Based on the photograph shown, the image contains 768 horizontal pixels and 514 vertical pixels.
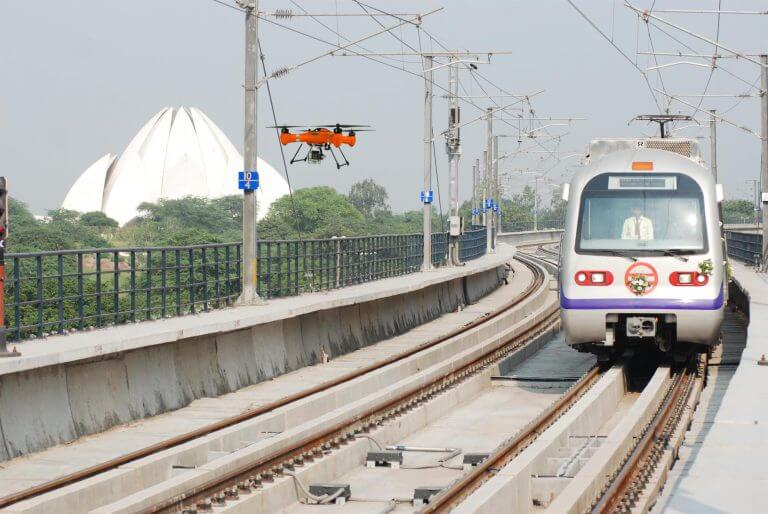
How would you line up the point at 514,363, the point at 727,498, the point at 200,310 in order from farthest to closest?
the point at 514,363 → the point at 200,310 → the point at 727,498

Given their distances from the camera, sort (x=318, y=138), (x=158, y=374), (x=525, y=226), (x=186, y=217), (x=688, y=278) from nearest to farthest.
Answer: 1. (x=158, y=374)
2. (x=688, y=278)
3. (x=318, y=138)
4. (x=525, y=226)
5. (x=186, y=217)

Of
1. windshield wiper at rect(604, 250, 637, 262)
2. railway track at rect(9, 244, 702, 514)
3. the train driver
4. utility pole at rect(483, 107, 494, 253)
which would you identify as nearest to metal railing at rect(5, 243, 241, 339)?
railway track at rect(9, 244, 702, 514)

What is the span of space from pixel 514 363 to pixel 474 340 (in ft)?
15.3

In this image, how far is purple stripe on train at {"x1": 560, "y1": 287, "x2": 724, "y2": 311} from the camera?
18.1 m

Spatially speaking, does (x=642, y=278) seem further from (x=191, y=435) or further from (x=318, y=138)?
(x=318, y=138)

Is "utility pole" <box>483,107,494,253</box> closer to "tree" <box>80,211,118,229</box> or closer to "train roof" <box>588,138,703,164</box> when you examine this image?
"train roof" <box>588,138,703,164</box>

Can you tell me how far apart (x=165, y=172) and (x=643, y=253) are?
556 ft

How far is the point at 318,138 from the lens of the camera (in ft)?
112

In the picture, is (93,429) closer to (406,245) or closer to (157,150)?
(406,245)

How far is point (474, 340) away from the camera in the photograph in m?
29.1

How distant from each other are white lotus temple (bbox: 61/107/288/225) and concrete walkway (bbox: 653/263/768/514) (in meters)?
159

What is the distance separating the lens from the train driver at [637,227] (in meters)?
18.4

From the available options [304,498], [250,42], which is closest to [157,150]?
[250,42]

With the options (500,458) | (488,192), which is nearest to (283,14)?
(500,458)
